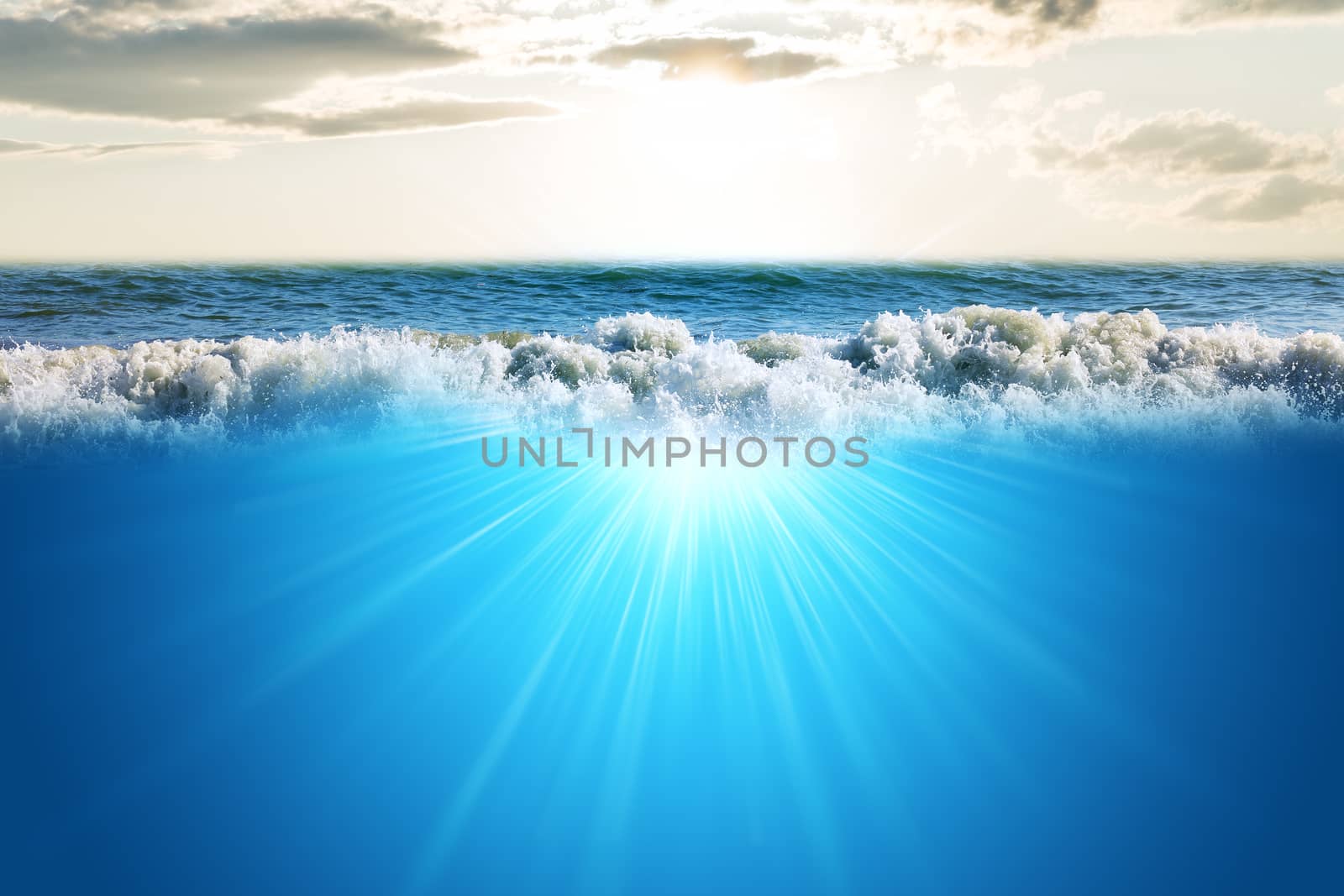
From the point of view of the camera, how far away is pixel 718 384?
9.09 m

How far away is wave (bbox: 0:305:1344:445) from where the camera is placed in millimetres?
8914

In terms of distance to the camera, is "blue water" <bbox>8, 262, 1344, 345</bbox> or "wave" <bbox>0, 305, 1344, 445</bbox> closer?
"wave" <bbox>0, 305, 1344, 445</bbox>

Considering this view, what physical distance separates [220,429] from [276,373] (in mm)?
764

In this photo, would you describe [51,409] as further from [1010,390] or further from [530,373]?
[1010,390]

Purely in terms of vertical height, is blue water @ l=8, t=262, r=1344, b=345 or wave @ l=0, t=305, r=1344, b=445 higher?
blue water @ l=8, t=262, r=1344, b=345

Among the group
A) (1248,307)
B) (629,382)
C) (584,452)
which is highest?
(1248,307)

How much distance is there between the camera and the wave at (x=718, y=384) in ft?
29.2

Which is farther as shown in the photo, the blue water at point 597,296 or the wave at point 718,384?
the blue water at point 597,296

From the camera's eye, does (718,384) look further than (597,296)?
No

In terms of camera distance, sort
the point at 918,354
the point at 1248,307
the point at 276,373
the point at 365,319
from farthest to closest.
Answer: the point at 1248,307 < the point at 365,319 < the point at 918,354 < the point at 276,373

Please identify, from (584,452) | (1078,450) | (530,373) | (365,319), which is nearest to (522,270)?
(365,319)

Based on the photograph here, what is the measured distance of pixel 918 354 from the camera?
9938mm

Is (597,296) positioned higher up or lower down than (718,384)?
higher up

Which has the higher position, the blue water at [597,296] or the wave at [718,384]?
the blue water at [597,296]
